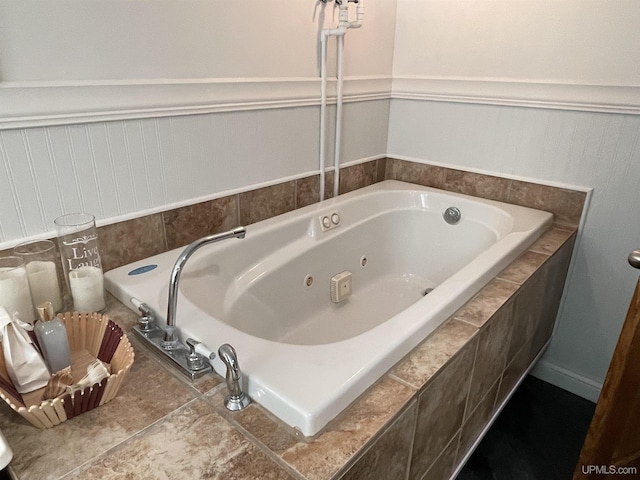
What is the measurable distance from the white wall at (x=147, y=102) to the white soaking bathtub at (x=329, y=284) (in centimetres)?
24

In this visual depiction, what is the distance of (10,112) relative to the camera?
1078mm

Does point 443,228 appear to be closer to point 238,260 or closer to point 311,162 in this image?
point 311,162

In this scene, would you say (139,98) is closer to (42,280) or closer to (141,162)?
(141,162)

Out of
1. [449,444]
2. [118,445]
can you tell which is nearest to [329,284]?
[449,444]

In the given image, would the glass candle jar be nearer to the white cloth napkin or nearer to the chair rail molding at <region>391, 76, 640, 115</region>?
the white cloth napkin

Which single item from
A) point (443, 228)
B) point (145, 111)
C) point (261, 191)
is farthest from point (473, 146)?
point (145, 111)

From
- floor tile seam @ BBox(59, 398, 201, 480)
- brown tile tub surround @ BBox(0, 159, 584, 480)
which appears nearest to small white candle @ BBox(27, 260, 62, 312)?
brown tile tub surround @ BBox(0, 159, 584, 480)

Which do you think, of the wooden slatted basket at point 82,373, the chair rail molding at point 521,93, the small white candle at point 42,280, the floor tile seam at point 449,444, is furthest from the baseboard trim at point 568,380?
the small white candle at point 42,280

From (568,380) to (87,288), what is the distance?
1927mm

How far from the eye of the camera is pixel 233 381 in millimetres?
893

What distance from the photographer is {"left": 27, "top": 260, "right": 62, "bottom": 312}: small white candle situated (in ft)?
3.75

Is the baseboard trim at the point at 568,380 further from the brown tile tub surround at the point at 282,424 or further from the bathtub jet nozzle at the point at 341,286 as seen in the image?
the bathtub jet nozzle at the point at 341,286

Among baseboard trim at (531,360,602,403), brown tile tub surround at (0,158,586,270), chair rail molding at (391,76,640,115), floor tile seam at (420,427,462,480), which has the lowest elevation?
baseboard trim at (531,360,602,403)

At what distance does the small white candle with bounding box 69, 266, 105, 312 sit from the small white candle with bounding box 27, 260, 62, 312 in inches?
1.7
